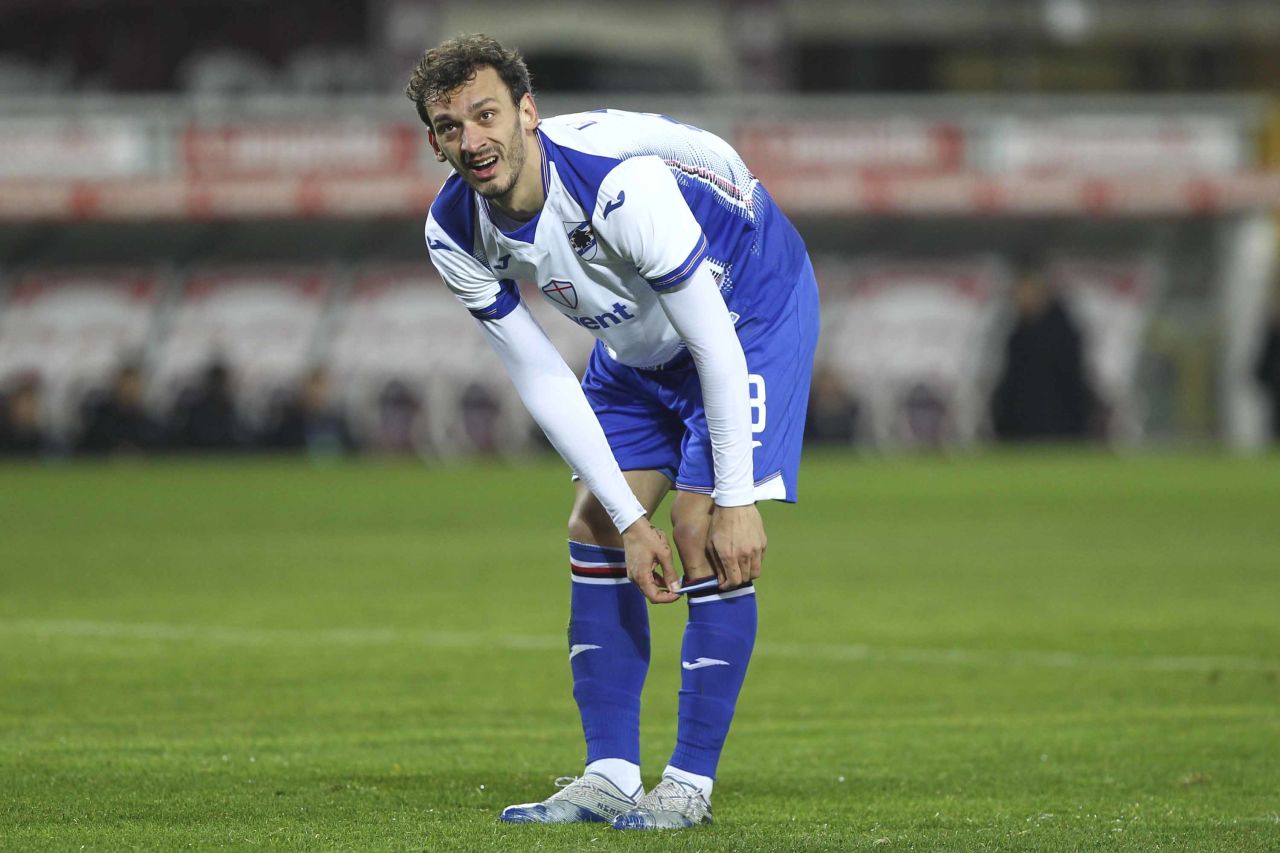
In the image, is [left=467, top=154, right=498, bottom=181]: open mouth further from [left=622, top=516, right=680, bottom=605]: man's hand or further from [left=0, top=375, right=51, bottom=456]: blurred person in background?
[left=0, top=375, right=51, bottom=456]: blurred person in background

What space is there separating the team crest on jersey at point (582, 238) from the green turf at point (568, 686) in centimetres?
137

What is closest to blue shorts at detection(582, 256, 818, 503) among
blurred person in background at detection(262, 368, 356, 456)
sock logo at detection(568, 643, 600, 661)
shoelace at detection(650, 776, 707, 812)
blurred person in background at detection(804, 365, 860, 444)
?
sock logo at detection(568, 643, 600, 661)

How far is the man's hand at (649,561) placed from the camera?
5.14 meters

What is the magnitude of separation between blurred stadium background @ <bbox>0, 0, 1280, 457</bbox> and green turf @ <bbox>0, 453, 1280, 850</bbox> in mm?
11212

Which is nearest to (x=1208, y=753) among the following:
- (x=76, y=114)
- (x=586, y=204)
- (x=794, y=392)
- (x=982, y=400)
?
(x=794, y=392)

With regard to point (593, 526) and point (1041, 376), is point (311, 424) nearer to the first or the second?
point (1041, 376)

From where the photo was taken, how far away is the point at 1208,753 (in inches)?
243

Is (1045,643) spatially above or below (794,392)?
below

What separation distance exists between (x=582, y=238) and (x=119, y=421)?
2195cm

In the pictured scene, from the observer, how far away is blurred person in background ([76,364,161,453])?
84.2ft

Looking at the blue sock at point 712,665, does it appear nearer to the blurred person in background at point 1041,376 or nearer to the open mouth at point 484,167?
the open mouth at point 484,167

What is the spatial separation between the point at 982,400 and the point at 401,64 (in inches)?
404

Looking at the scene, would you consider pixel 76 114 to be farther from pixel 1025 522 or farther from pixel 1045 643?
pixel 1045 643

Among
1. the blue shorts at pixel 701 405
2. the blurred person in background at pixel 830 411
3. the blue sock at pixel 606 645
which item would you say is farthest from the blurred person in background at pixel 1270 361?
the blue sock at pixel 606 645
